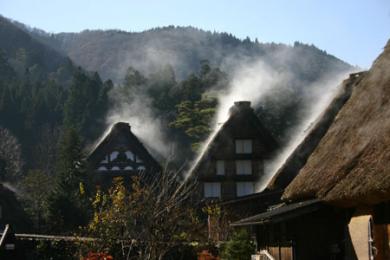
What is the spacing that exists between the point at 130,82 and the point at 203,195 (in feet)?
156

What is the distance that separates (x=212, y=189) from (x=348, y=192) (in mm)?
29186

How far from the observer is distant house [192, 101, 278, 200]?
45.0 metres

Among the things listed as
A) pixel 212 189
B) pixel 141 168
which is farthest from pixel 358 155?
pixel 141 168

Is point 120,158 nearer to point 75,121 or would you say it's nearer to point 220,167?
point 220,167

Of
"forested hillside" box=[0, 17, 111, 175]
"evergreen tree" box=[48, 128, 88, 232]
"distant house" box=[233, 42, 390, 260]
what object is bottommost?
"distant house" box=[233, 42, 390, 260]

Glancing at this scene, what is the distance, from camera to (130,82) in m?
89.8

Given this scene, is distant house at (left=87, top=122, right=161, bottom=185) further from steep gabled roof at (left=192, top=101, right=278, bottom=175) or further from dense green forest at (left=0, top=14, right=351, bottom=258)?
steep gabled roof at (left=192, top=101, right=278, bottom=175)

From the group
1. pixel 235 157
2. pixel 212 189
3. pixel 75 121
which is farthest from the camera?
pixel 75 121

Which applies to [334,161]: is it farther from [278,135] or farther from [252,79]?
[252,79]

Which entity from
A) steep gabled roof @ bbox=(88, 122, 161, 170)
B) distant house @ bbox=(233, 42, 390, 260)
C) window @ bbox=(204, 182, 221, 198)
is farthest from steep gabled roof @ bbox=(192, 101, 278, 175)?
distant house @ bbox=(233, 42, 390, 260)

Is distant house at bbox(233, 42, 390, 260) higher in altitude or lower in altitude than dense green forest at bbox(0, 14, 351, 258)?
lower

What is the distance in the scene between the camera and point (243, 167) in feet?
151

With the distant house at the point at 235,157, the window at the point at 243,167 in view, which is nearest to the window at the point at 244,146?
the distant house at the point at 235,157

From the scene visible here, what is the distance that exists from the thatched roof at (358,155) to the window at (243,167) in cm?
2415
